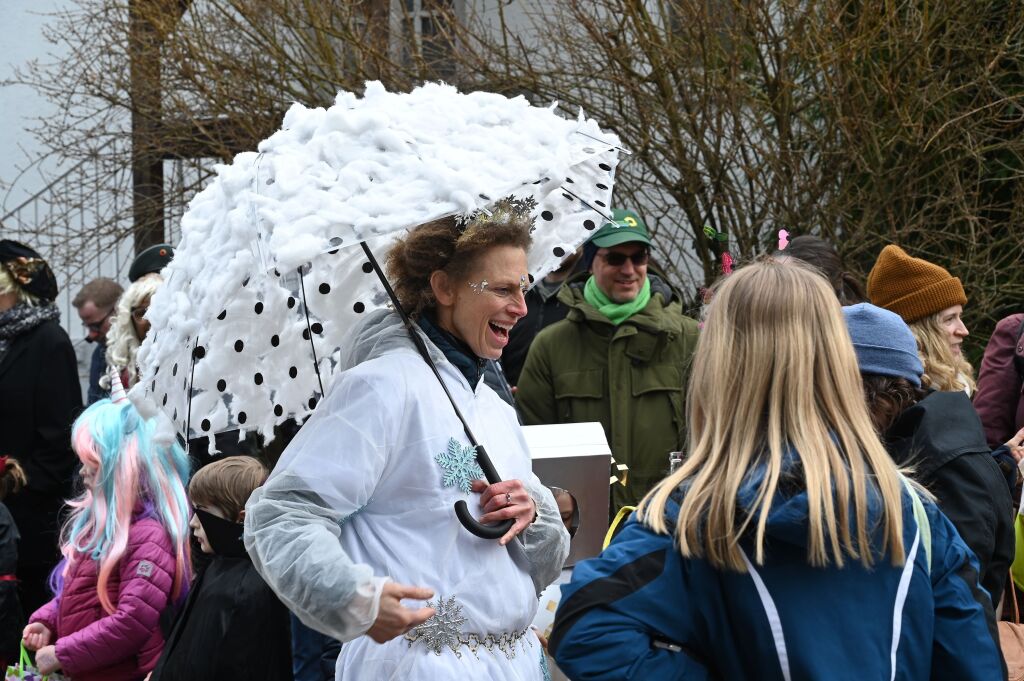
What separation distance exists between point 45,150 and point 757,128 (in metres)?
7.07

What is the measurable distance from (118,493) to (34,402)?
84.8 inches

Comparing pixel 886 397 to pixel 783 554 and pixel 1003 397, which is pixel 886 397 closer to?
pixel 783 554

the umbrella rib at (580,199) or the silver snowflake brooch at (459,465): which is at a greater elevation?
the umbrella rib at (580,199)

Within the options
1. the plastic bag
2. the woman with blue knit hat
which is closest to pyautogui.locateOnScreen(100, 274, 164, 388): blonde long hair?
the plastic bag

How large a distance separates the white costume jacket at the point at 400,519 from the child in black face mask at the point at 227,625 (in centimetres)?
95

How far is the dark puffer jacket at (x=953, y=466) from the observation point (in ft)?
10.4

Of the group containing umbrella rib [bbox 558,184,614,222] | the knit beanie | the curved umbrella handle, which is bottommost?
the curved umbrella handle

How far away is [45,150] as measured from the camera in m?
12.4

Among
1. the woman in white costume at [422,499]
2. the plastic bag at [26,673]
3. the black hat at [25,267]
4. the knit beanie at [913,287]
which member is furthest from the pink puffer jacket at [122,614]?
the knit beanie at [913,287]

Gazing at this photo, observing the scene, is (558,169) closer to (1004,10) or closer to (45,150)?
(1004,10)

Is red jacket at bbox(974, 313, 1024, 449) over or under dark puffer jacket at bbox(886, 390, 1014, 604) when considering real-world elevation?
under

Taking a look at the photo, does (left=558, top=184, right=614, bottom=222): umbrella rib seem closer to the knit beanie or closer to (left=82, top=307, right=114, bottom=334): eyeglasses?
the knit beanie

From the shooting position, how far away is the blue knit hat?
3.04m

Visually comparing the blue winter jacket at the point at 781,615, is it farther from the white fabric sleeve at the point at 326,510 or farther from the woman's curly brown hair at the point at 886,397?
the woman's curly brown hair at the point at 886,397
